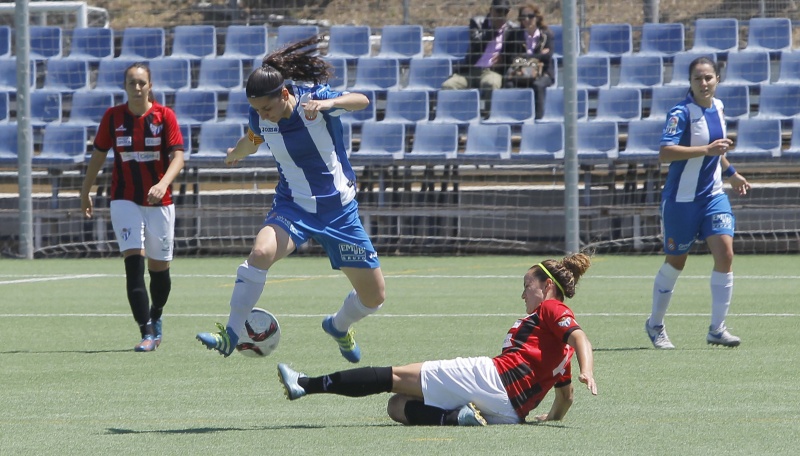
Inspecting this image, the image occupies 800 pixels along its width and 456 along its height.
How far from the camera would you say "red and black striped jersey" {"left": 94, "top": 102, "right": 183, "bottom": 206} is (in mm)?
8961

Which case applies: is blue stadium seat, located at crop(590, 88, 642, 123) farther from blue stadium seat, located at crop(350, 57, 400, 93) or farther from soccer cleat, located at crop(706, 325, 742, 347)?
soccer cleat, located at crop(706, 325, 742, 347)

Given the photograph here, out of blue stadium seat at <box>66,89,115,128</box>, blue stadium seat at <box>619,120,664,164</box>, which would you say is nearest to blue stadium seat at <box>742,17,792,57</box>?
blue stadium seat at <box>619,120,664,164</box>

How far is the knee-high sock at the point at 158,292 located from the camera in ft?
29.7

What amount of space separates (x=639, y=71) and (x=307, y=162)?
36.3ft

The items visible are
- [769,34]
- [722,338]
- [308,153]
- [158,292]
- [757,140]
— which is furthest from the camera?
[769,34]

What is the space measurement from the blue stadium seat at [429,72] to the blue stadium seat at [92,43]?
4.56m

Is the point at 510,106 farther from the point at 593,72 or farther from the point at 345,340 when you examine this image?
the point at 345,340

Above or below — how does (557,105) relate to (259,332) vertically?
above

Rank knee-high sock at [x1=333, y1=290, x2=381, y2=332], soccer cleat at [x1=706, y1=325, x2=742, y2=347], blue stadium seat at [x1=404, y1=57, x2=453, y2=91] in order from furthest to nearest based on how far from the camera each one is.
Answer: blue stadium seat at [x1=404, y1=57, x2=453, y2=91] < soccer cleat at [x1=706, y1=325, x2=742, y2=347] < knee-high sock at [x1=333, y1=290, x2=381, y2=332]

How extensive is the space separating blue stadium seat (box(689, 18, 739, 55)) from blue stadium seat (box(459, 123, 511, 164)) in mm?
3253

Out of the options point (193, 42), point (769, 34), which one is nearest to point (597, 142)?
point (769, 34)

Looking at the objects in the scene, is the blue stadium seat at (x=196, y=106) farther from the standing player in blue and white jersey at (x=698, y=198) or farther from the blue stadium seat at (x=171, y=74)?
the standing player in blue and white jersey at (x=698, y=198)

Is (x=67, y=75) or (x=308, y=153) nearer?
(x=308, y=153)

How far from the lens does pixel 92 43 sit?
62.3ft
